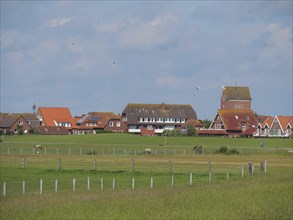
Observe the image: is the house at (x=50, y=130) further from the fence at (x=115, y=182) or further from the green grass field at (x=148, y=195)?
the fence at (x=115, y=182)

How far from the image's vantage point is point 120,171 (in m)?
61.7

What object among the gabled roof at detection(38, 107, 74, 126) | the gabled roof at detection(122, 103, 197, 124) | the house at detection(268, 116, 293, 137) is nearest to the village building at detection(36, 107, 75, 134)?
the gabled roof at detection(38, 107, 74, 126)

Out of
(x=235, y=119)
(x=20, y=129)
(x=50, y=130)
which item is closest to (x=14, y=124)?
(x=20, y=129)

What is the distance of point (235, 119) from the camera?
525 feet

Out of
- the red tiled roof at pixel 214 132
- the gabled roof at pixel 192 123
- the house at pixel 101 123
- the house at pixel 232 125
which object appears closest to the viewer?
the house at pixel 232 125

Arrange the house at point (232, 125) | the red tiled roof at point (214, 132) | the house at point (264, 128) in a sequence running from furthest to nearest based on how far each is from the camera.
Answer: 1. the red tiled roof at point (214, 132)
2. the house at point (232, 125)
3. the house at point (264, 128)

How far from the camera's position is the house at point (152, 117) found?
630ft

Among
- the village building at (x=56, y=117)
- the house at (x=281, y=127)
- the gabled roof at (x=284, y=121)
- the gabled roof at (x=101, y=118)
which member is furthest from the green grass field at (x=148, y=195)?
the village building at (x=56, y=117)

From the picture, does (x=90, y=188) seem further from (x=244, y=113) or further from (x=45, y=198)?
(x=244, y=113)

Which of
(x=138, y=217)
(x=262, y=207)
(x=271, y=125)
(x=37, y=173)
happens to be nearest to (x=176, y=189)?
(x=262, y=207)

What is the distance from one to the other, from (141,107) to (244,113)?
39813 mm

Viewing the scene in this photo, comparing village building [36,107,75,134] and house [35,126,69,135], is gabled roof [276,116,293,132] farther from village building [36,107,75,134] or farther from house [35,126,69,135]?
village building [36,107,75,134]

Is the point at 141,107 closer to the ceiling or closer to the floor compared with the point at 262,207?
closer to the ceiling

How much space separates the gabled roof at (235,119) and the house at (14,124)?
162 ft
